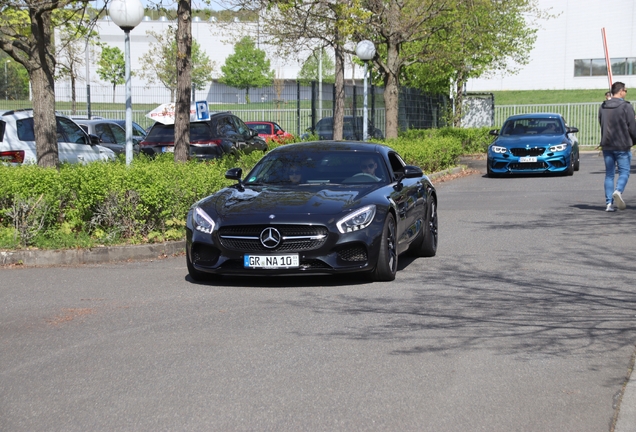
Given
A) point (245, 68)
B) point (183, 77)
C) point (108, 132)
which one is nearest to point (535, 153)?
point (108, 132)

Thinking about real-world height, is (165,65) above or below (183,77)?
above

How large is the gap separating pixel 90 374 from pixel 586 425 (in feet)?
9.93

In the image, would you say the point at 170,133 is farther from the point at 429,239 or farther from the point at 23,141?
the point at 429,239

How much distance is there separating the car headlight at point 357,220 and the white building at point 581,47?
65.4 meters

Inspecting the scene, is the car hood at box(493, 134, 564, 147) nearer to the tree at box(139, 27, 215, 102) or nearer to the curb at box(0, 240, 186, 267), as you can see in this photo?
the curb at box(0, 240, 186, 267)

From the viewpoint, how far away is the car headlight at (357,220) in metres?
9.22

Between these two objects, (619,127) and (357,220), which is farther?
(619,127)

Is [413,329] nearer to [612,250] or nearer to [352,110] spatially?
[612,250]

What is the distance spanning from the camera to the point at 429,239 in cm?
1148

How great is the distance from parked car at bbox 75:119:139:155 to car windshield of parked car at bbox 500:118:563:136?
384 inches

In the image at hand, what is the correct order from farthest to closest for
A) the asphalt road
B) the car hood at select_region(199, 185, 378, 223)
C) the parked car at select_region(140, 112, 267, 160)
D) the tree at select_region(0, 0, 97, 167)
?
the parked car at select_region(140, 112, 267, 160), the tree at select_region(0, 0, 97, 167), the car hood at select_region(199, 185, 378, 223), the asphalt road

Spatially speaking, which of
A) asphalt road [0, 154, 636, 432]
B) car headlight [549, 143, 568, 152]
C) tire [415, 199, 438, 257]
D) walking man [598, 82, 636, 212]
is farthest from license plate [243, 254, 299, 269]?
car headlight [549, 143, 568, 152]

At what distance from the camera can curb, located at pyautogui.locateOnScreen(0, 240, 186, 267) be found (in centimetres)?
1152

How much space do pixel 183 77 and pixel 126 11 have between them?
1.65 meters
